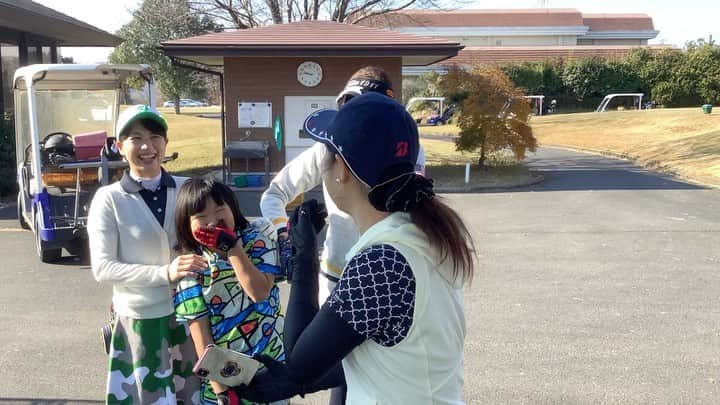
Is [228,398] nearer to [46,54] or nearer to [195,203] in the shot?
[195,203]

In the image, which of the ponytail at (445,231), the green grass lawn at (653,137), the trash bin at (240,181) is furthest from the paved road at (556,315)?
the green grass lawn at (653,137)

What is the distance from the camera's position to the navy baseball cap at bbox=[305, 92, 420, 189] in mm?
1452

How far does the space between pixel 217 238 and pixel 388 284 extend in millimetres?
1185

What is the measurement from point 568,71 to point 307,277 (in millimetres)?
46861

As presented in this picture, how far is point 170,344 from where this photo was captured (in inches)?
117

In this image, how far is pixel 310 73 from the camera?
1577cm

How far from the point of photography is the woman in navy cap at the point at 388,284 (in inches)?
54.7

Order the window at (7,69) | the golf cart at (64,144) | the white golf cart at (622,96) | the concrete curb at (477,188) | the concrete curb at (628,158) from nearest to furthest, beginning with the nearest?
1. the golf cart at (64,144)
2. the concrete curb at (477,188)
3. the concrete curb at (628,158)
4. the window at (7,69)
5. the white golf cart at (622,96)

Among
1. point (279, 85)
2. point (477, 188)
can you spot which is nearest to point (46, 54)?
point (279, 85)

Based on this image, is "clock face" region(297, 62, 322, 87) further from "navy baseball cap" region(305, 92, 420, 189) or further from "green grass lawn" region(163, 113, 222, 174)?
"navy baseball cap" region(305, 92, 420, 189)

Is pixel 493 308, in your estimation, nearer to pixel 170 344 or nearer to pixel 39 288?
pixel 170 344

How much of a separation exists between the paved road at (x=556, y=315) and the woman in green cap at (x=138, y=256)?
1384 millimetres

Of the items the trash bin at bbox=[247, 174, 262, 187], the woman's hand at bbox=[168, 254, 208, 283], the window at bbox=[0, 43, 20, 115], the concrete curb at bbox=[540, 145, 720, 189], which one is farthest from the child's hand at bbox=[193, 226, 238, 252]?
the window at bbox=[0, 43, 20, 115]

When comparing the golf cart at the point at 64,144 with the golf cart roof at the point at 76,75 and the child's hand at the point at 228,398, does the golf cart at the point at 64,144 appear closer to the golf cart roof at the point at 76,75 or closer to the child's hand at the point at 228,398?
the golf cart roof at the point at 76,75
